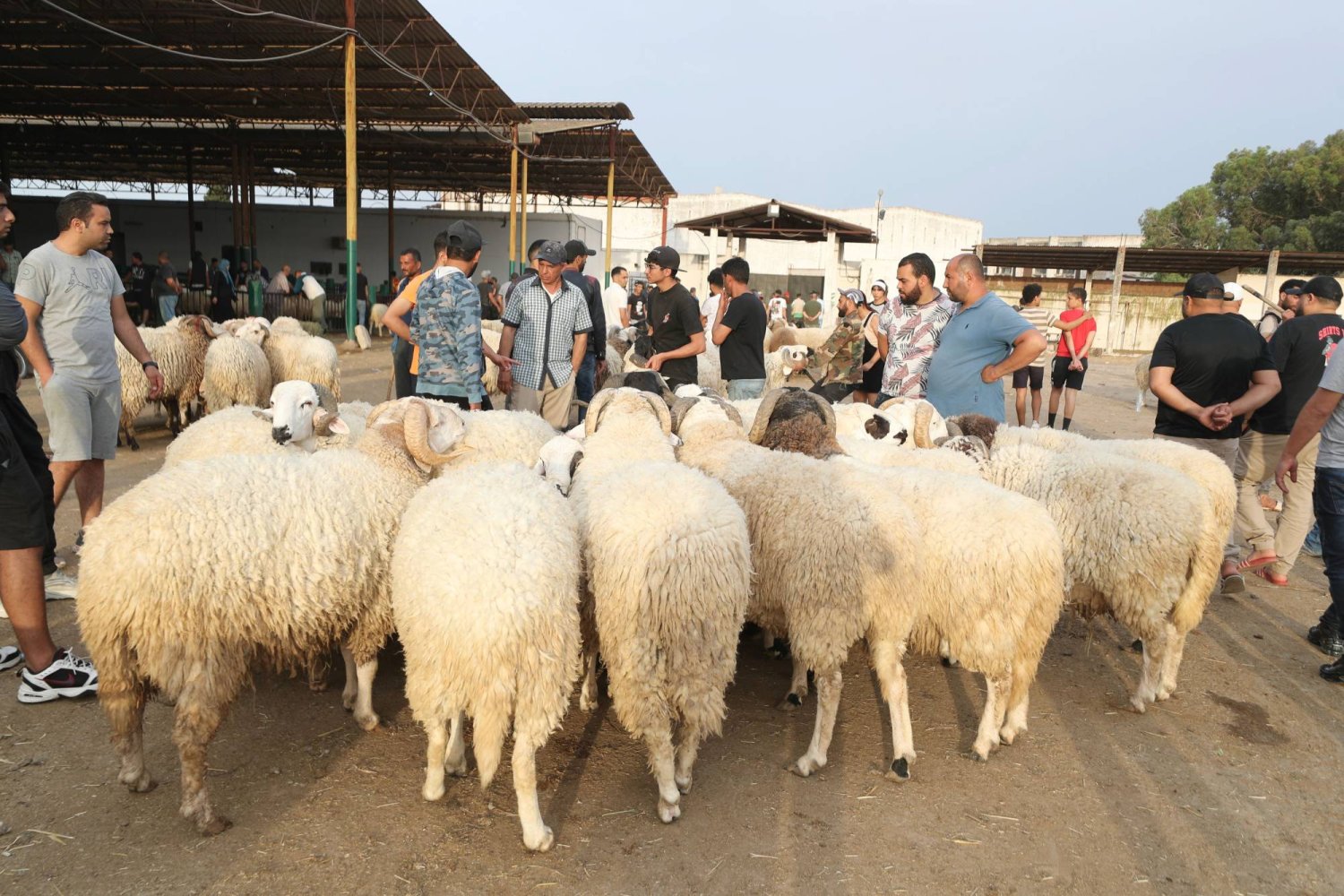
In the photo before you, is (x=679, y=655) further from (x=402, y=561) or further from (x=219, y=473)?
(x=219, y=473)

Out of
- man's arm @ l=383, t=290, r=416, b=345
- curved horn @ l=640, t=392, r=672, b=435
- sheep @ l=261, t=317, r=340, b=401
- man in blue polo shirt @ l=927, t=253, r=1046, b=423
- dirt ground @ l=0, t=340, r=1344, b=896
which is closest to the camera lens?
dirt ground @ l=0, t=340, r=1344, b=896

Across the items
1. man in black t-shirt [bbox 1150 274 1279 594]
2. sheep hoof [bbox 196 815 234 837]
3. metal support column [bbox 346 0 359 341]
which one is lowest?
sheep hoof [bbox 196 815 234 837]

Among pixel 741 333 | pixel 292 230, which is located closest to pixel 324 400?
pixel 741 333

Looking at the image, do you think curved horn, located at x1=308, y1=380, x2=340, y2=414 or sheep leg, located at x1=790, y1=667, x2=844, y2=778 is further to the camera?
curved horn, located at x1=308, y1=380, x2=340, y2=414

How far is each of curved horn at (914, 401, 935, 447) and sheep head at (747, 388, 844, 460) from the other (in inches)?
30.1

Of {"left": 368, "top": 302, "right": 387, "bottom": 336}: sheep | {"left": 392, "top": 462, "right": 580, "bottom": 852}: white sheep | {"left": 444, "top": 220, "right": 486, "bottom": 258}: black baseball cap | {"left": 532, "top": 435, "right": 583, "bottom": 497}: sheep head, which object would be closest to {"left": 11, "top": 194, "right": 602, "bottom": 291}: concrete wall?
{"left": 368, "top": 302, "right": 387, "bottom": 336}: sheep

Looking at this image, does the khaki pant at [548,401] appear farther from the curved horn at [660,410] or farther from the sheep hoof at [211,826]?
the sheep hoof at [211,826]

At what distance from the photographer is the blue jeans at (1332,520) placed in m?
4.53

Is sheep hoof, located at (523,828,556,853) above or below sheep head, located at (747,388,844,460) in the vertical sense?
below

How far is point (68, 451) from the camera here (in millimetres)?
4551

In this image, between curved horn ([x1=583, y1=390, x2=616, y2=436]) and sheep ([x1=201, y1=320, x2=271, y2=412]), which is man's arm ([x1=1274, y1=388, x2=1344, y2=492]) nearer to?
curved horn ([x1=583, y1=390, x2=616, y2=436])

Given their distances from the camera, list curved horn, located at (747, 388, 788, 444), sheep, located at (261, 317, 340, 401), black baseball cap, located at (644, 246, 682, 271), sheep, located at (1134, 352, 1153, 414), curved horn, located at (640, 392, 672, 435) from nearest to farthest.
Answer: curved horn, located at (640, 392, 672, 435), curved horn, located at (747, 388, 788, 444), black baseball cap, located at (644, 246, 682, 271), sheep, located at (261, 317, 340, 401), sheep, located at (1134, 352, 1153, 414)

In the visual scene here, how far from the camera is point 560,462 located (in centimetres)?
411

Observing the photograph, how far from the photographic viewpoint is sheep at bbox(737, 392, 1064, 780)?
11.6ft
